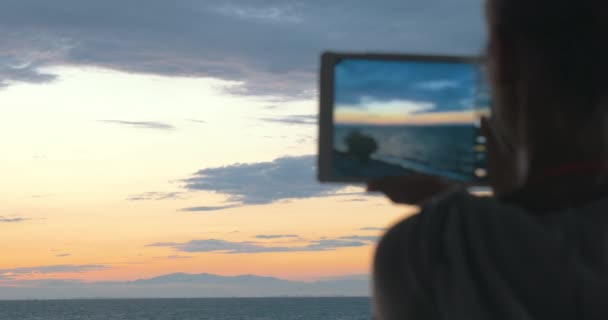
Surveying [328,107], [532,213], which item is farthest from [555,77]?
[328,107]

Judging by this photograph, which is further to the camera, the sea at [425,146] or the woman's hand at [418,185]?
the sea at [425,146]

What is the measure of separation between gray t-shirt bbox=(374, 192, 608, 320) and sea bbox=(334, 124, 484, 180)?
0.41 metres

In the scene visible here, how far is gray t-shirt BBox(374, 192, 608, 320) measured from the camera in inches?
45.1

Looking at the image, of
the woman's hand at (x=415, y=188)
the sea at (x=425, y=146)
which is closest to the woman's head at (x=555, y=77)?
the woman's hand at (x=415, y=188)

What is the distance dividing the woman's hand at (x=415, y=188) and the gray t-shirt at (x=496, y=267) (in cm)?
12

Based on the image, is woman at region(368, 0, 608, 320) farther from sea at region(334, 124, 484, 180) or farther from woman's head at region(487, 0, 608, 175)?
sea at region(334, 124, 484, 180)

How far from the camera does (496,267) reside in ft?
3.78

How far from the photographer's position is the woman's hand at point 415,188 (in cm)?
131

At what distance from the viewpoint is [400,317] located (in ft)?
3.84

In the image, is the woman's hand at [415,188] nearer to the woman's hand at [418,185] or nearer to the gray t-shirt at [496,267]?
the woman's hand at [418,185]

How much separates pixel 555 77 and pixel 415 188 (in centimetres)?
27

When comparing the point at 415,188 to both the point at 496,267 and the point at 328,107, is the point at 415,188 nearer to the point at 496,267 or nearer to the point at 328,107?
the point at 496,267

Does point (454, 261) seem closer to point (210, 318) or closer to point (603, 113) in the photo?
point (603, 113)

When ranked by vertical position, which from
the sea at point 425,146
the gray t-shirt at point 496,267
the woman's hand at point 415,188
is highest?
the sea at point 425,146
